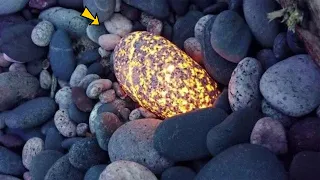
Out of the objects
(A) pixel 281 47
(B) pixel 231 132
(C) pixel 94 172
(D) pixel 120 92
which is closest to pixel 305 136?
(B) pixel 231 132

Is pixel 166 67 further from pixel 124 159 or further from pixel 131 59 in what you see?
pixel 124 159

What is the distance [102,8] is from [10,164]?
96 cm

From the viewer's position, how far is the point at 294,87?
2084 millimetres

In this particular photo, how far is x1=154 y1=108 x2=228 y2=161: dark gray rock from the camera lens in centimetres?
214

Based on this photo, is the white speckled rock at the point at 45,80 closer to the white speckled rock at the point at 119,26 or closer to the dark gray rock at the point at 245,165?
the white speckled rock at the point at 119,26

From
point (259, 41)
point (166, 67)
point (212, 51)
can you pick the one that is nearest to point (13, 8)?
point (166, 67)

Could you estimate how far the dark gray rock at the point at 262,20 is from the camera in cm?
226

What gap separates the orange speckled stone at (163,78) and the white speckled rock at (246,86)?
9.2 inches

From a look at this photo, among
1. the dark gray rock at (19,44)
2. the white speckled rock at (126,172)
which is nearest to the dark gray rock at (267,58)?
the white speckled rock at (126,172)

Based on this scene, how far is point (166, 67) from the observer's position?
2424 millimetres

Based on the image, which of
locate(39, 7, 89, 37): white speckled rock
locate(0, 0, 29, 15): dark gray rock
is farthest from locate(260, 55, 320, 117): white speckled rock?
locate(0, 0, 29, 15): dark gray rock

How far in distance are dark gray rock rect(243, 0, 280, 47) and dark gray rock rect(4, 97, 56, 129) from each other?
3.87 ft

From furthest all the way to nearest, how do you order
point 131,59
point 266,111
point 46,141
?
point 46,141 < point 131,59 < point 266,111

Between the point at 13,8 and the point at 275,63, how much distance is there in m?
1.61
